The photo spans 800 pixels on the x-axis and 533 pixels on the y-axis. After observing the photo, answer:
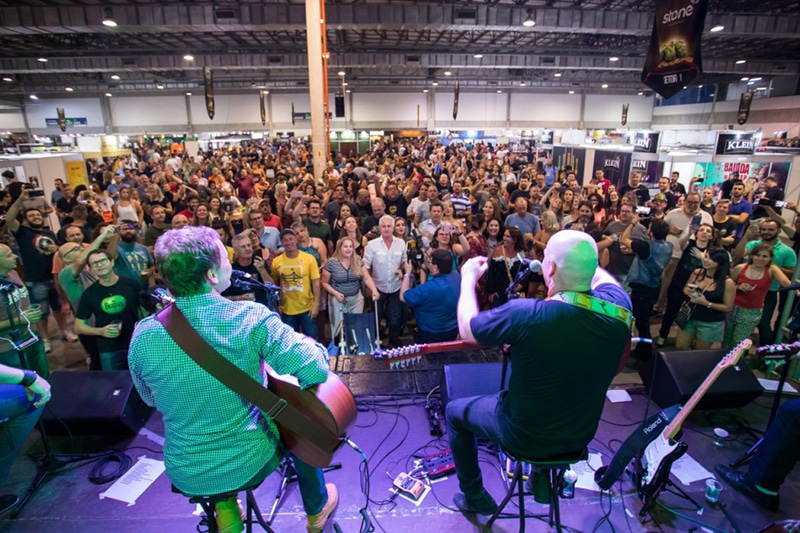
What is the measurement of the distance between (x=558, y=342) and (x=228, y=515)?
158 cm

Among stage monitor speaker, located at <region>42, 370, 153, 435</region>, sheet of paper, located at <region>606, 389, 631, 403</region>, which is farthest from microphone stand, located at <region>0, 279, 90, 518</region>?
sheet of paper, located at <region>606, 389, 631, 403</region>

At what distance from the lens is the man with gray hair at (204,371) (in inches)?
59.1

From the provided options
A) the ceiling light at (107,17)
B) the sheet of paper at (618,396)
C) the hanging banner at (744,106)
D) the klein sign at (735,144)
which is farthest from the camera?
the hanging banner at (744,106)

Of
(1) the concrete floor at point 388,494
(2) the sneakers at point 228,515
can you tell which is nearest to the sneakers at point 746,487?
(1) the concrete floor at point 388,494

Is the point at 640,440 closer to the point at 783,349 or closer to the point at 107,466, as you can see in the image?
the point at 783,349

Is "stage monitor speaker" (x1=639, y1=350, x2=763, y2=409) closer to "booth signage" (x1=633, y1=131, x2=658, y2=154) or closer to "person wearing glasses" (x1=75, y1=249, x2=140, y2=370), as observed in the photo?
"person wearing glasses" (x1=75, y1=249, x2=140, y2=370)

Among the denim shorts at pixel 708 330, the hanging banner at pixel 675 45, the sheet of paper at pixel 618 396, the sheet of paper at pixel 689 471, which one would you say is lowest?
the sheet of paper at pixel 689 471

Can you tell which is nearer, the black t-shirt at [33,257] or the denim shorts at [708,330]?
the denim shorts at [708,330]

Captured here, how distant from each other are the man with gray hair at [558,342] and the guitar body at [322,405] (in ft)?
1.90

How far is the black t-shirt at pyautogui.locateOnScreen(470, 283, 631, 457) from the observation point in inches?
68.0

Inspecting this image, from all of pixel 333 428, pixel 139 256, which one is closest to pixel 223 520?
pixel 333 428

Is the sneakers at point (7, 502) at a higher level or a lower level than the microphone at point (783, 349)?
lower

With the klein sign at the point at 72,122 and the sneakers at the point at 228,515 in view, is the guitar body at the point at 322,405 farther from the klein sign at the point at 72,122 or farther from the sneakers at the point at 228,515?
the klein sign at the point at 72,122

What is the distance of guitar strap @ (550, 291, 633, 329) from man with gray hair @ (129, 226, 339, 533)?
0.99 m
